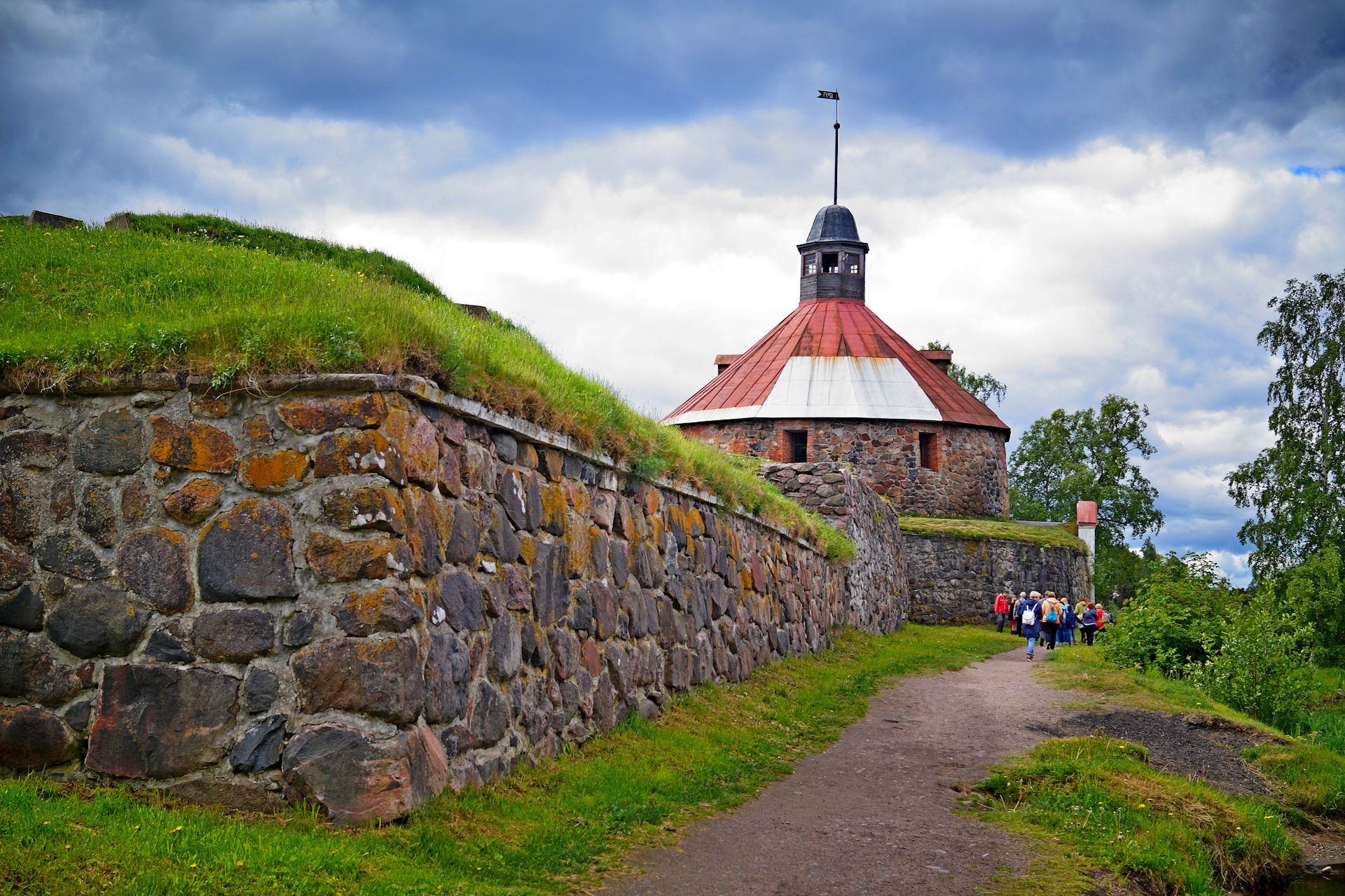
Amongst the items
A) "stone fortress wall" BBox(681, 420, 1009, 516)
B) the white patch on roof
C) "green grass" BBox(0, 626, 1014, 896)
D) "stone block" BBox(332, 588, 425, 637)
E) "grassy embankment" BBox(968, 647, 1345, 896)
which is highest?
the white patch on roof

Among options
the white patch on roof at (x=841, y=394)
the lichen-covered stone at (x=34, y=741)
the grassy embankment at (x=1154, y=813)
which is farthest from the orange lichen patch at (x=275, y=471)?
the white patch on roof at (x=841, y=394)

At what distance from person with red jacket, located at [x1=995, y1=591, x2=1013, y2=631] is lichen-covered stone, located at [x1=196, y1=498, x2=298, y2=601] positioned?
22573mm

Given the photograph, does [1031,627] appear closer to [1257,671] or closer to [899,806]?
[1257,671]

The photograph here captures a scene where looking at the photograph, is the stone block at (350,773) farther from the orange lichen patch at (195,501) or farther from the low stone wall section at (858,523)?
the low stone wall section at (858,523)

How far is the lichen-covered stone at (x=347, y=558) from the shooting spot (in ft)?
16.6

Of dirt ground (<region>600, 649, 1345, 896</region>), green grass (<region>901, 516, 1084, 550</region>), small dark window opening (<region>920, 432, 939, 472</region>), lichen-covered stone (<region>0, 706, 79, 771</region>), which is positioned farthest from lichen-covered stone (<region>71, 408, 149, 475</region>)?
small dark window opening (<region>920, 432, 939, 472</region>)

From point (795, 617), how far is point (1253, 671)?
5.57m

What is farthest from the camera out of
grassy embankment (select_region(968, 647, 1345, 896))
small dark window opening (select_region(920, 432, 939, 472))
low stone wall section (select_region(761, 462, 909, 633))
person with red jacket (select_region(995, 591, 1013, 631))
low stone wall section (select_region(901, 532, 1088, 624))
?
small dark window opening (select_region(920, 432, 939, 472))

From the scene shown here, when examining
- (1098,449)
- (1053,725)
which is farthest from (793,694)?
(1098,449)

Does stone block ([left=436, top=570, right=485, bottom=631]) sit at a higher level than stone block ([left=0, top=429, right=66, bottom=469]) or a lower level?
lower

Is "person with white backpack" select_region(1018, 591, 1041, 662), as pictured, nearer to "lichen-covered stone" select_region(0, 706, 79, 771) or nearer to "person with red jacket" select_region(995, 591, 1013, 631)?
"person with red jacket" select_region(995, 591, 1013, 631)

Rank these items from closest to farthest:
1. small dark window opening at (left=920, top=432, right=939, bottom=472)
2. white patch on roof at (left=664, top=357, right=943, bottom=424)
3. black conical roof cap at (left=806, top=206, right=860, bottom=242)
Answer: white patch on roof at (left=664, top=357, right=943, bottom=424)
small dark window opening at (left=920, top=432, right=939, bottom=472)
black conical roof cap at (left=806, top=206, right=860, bottom=242)

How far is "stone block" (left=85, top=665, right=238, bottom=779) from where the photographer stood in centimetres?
497

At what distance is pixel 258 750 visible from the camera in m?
4.95
